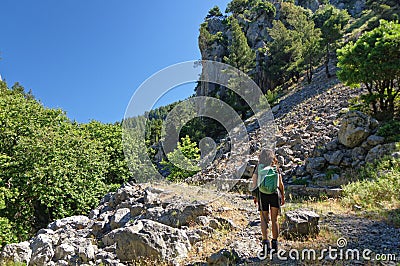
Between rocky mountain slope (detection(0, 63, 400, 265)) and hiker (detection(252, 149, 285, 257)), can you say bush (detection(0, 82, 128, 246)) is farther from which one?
hiker (detection(252, 149, 285, 257))

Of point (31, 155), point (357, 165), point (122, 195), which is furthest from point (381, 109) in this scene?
point (31, 155)

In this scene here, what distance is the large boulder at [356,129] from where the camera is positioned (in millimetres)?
11797

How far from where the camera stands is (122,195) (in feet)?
31.1

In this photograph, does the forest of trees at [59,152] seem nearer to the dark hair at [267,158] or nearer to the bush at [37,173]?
the bush at [37,173]

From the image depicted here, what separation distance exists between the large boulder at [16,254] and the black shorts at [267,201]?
5526 mm

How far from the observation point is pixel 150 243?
17.5ft

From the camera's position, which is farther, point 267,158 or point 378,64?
point 378,64

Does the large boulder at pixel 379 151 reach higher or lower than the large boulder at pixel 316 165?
higher

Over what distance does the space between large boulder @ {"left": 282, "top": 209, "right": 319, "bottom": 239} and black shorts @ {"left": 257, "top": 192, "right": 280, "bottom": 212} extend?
1.13 meters

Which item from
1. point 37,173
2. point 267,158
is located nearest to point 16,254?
point 37,173

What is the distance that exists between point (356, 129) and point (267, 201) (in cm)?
914

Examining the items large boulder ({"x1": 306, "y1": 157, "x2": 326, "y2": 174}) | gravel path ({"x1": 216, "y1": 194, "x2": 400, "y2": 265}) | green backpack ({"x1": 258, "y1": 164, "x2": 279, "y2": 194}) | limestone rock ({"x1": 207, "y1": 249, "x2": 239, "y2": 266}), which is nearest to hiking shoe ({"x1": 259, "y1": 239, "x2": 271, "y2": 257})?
gravel path ({"x1": 216, "y1": 194, "x2": 400, "y2": 265})

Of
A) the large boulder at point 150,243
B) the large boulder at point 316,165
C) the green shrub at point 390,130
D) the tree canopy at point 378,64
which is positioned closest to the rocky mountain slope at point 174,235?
the large boulder at point 150,243

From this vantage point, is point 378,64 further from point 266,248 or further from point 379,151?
point 266,248
